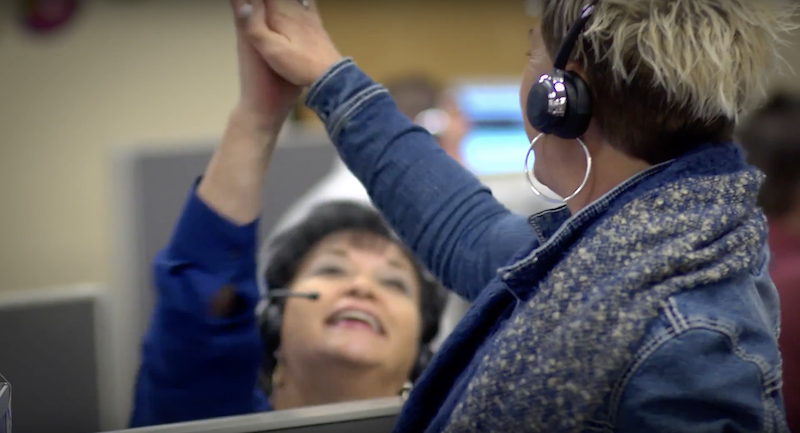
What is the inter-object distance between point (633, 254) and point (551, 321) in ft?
0.28

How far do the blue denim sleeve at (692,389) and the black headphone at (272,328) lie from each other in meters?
0.49

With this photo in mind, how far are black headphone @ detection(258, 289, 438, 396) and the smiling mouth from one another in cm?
4

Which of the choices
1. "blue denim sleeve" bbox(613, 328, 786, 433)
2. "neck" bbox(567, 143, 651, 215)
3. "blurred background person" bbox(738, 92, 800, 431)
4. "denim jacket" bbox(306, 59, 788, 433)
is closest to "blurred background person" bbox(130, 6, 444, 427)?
"denim jacket" bbox(306, 59, 788, 433)

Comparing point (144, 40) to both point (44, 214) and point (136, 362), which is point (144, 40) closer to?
point (44, 214)

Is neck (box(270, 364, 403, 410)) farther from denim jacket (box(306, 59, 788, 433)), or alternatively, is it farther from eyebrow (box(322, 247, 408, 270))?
denim jacket (box(306, 59, 788, 433))

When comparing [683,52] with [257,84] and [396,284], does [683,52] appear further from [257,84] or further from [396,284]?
[396,284]

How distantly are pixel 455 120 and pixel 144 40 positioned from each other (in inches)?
81.1

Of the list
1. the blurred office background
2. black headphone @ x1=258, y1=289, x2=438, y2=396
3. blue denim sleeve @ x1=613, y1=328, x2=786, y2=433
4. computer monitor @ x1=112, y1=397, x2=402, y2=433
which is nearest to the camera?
blue denim sleeve @ x1=613, y1=328, x2=786, y2=433

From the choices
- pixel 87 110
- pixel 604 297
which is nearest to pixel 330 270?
pixel 604 297

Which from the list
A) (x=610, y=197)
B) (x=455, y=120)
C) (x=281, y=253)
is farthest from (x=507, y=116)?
(x=610, y=197)

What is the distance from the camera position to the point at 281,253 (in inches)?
46.4

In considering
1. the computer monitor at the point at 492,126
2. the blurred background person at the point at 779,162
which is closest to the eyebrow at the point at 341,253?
the blurred background person at the point at 779,162

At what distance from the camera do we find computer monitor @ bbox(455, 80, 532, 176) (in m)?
3.86

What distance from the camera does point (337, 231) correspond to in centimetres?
119
